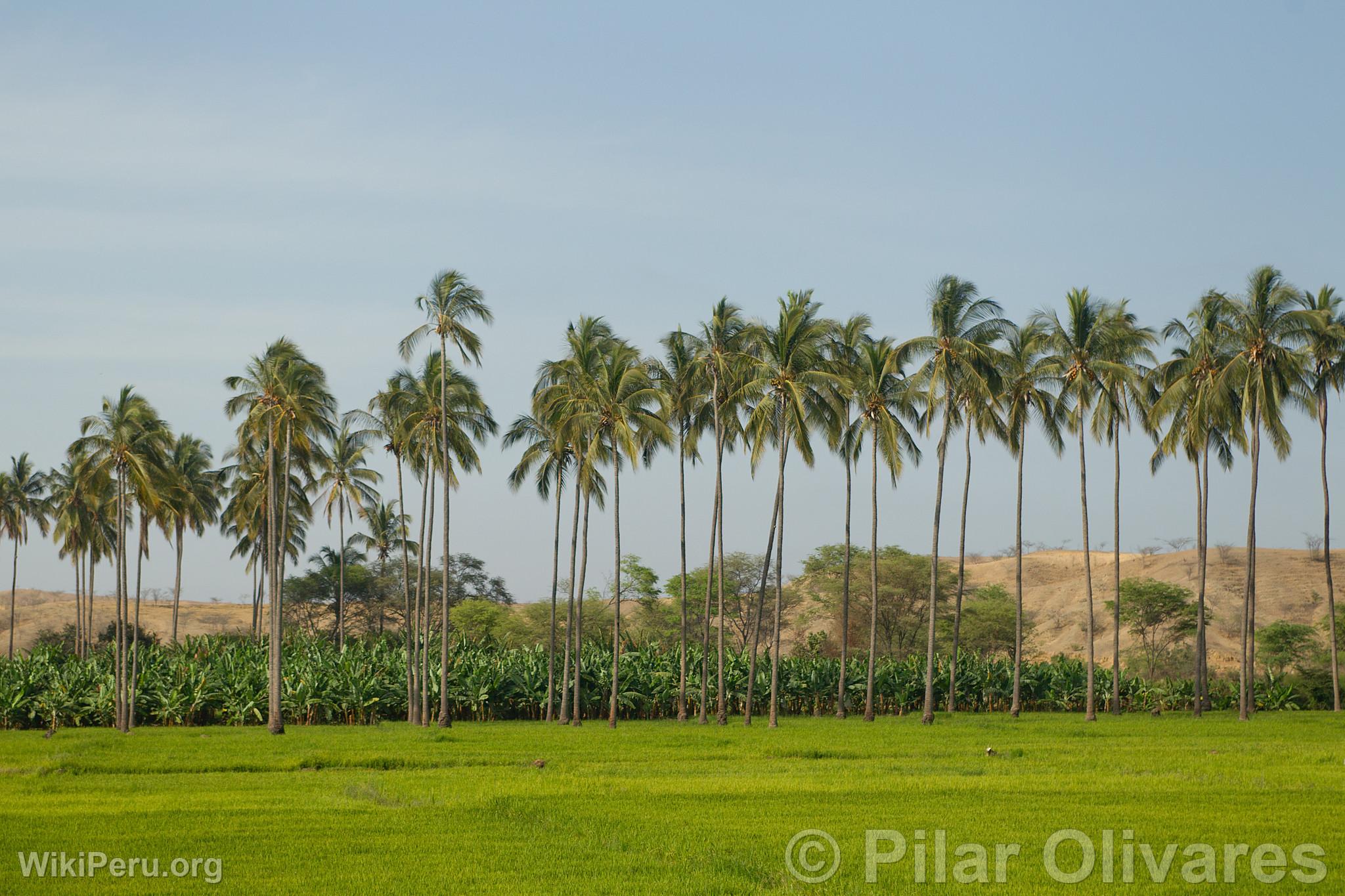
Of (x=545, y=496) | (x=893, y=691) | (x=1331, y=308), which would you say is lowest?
(x=893, y=691)

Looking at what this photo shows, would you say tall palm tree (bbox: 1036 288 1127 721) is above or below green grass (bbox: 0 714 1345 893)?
above

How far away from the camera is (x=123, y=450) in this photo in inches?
1359

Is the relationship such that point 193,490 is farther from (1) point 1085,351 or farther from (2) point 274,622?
(1) point 1085,351

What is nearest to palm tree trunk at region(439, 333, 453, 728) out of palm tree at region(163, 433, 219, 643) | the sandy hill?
palm tree at region(163, 433, 219, 643)

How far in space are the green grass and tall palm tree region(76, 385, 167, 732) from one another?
487 cm

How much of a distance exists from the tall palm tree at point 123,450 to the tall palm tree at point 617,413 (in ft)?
43.4

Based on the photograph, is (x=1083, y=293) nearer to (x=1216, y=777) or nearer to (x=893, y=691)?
(x=893, y=691)

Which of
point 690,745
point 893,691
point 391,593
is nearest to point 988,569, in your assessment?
point 391,593

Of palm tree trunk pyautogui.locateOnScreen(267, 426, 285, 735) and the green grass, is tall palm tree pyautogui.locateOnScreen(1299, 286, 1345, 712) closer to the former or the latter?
the green grass

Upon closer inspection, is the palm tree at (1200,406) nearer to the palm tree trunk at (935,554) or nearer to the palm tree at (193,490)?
the palm tree trunk at (935,554)

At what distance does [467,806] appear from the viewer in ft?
55.5

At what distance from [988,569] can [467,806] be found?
107237 millimetres

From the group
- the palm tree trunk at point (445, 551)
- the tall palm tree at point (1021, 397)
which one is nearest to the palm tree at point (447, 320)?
the palm tree trunk at point (445, 551)

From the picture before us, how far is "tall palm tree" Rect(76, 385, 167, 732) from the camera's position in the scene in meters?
34.2
